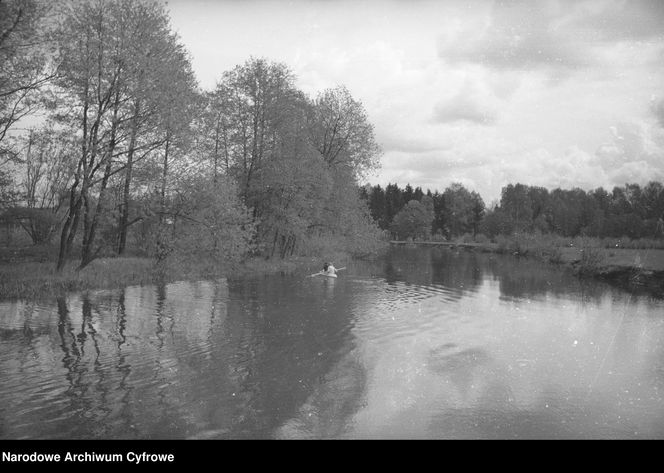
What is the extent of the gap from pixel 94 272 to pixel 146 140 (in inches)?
309

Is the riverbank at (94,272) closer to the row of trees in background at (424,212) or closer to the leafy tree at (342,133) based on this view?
the leafy tree at (342,133)

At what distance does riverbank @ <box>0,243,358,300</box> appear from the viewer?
22.5 meters

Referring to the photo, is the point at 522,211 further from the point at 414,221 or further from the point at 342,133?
the point at 342,133

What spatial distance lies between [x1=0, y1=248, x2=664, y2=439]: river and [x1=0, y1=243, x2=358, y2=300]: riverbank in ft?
3.98

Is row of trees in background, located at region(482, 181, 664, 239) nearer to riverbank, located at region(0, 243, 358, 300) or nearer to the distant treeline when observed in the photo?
the distant treeline

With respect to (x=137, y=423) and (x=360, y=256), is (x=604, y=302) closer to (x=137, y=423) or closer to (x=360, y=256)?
(x=137, y=423)

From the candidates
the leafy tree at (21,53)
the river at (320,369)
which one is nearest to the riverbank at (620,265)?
the river at (320,369)

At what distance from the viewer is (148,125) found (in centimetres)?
2611

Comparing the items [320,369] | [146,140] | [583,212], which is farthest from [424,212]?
[320,369]

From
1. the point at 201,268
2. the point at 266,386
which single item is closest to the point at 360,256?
the point at 201,268

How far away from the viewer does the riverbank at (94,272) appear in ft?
73.7

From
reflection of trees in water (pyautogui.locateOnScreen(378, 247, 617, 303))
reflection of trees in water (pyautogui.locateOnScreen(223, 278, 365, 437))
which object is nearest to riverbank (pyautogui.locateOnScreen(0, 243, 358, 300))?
reflection of trees in water (pyautogui.locateOnScreen(223, 278, 365, 437))

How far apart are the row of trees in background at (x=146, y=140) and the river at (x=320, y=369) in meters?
6.08

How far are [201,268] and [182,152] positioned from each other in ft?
27.2
